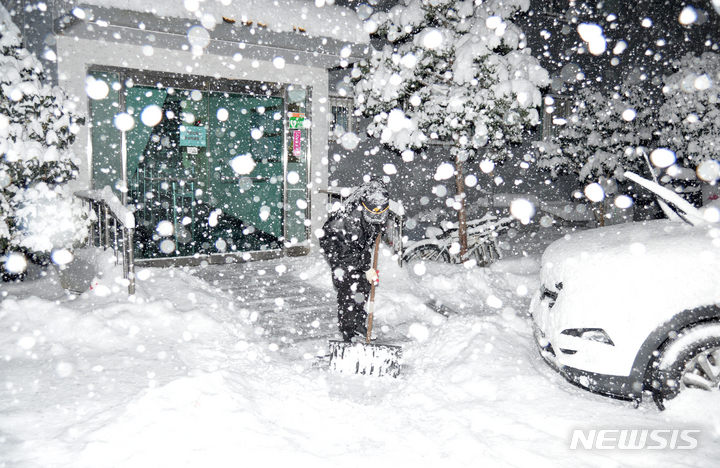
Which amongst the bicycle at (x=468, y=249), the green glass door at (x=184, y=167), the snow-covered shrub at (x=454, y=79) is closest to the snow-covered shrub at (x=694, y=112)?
the bicycle at (x=468, y=249)

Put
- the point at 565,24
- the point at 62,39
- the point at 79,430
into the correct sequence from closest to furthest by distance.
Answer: the point at 79,430 → the point at 62,39 → the point at 565,24

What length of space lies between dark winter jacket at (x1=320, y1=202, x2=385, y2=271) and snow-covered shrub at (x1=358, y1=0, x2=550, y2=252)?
3.01 meters

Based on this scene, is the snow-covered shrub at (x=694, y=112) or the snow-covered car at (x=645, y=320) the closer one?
the snow-covered car at (x=645, y=320)

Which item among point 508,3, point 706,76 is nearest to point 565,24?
point 706,76

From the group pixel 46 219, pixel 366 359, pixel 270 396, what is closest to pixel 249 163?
pixel 46 219

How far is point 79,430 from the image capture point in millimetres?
2879

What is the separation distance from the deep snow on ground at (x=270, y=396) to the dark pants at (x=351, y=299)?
335 millimetres

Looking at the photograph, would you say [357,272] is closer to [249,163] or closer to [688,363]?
[688,363]

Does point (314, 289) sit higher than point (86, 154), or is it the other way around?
point (86, 154)

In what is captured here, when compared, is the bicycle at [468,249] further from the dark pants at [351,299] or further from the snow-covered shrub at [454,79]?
the dark pants at [351,299]

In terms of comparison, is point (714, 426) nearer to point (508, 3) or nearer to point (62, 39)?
point (508, 3)

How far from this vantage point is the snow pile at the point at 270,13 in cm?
581

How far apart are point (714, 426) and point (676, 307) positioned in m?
0.77

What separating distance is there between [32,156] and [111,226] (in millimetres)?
1359
